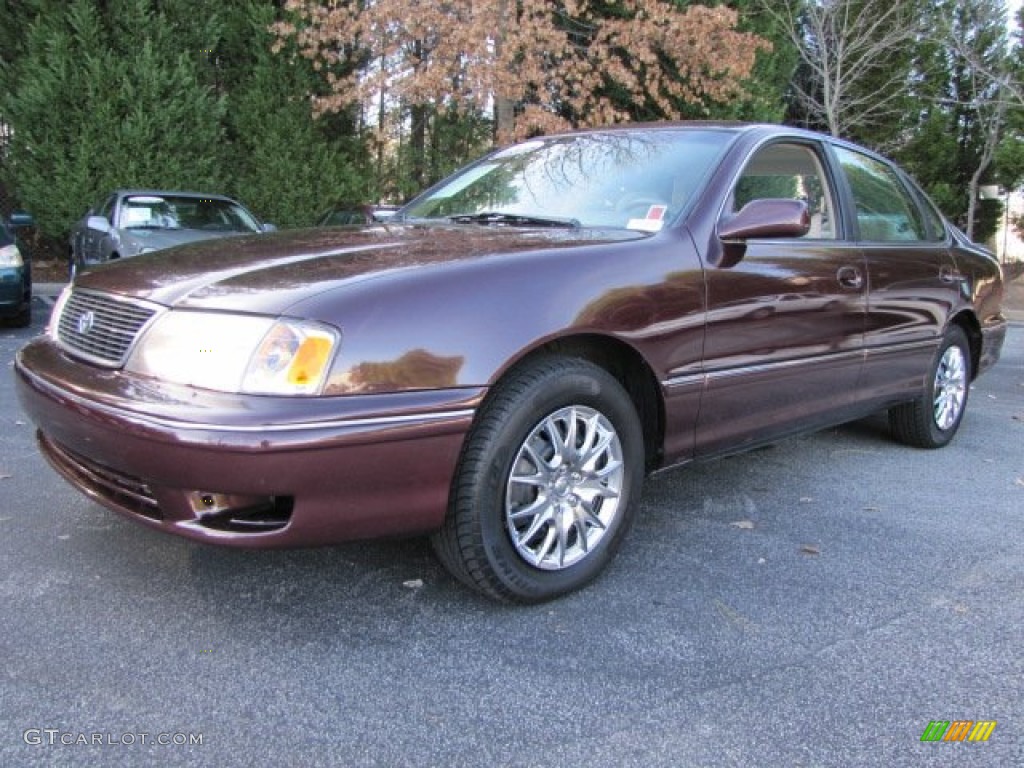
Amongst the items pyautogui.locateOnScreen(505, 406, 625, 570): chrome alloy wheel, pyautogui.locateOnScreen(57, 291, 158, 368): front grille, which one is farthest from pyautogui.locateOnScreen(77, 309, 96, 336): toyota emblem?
pyautogui.locateOnScreen(505, 406, 625, 570): chrome alloy wheel

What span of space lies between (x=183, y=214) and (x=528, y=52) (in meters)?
4.87

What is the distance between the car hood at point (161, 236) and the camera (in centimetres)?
858

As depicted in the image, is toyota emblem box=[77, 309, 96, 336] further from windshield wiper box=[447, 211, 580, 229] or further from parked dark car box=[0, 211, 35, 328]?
parked dark car box=[0, 211, 35, 328]

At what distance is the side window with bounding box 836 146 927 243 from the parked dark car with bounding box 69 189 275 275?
251 inches

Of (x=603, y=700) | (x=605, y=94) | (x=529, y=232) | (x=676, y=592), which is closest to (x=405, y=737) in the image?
(x=603, y=700)

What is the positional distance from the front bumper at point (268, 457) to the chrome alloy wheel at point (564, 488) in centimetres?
31

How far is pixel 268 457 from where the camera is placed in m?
2.10

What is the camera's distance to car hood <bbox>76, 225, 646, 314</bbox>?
7.74ft

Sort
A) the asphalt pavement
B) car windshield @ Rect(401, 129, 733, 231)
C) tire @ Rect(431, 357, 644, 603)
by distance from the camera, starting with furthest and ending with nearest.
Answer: car windshield @ Rect(401, 129, 733, 231), tire @ Rect(431, 357, 644, 603), the asphalt pavement

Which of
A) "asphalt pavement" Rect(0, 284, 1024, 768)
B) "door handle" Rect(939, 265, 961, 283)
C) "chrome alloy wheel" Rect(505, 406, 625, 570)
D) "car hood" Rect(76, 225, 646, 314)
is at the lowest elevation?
"asphalt pavement" Rect(0, 284, 1024, 768)

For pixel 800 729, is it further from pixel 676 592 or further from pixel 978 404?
pixel 978 404

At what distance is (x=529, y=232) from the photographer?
2979 mm

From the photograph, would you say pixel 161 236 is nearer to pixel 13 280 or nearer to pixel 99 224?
pixel 99 224

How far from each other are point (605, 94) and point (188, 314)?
1272 centimetres
